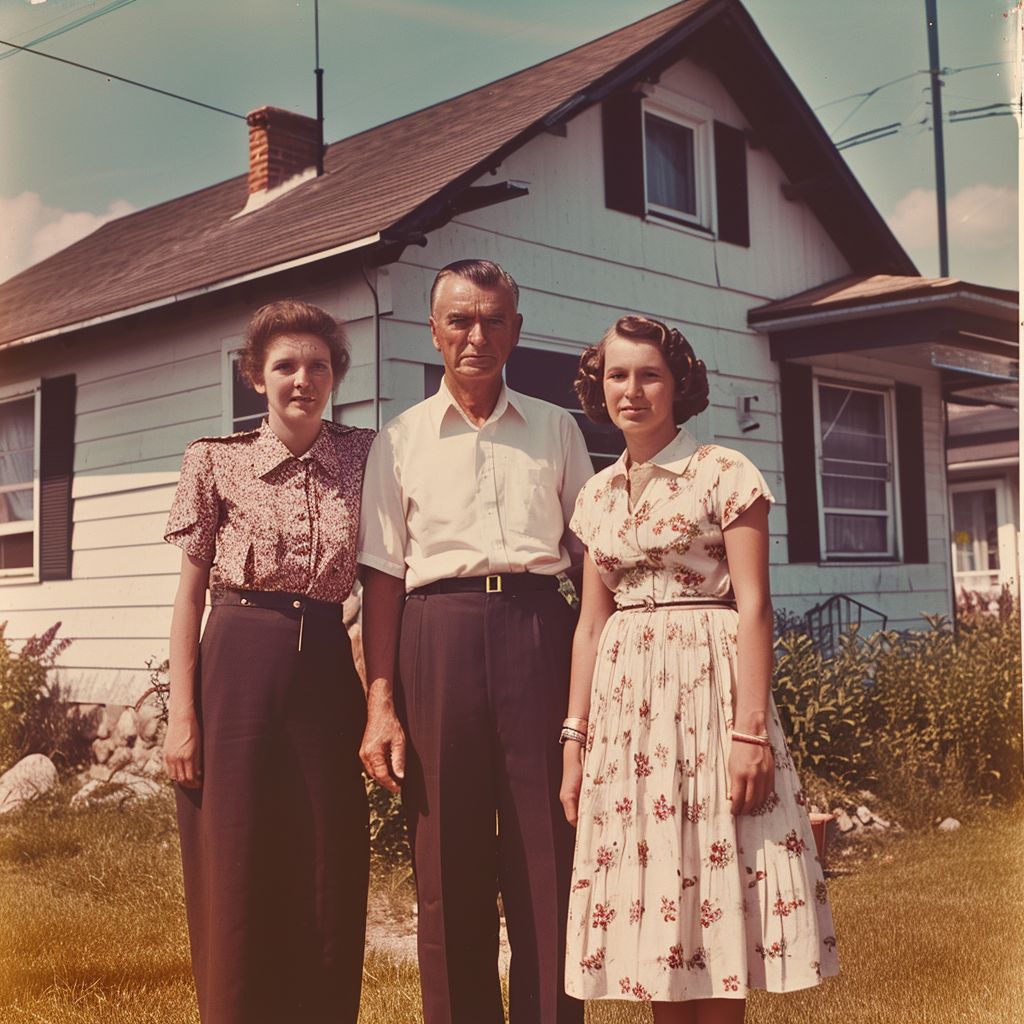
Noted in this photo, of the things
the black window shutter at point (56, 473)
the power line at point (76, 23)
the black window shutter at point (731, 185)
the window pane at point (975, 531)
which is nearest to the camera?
the power line at point (76, 23)

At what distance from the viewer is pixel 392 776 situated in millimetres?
2830

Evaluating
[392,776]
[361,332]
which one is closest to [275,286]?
[361,332]

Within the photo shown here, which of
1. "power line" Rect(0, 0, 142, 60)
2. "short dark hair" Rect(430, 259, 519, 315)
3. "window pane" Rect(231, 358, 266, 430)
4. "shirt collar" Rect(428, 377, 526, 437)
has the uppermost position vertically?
"power line" Rect(0, 0, 142, 60)

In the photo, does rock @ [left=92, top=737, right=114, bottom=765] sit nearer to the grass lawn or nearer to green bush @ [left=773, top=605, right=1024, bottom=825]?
the grass lawn

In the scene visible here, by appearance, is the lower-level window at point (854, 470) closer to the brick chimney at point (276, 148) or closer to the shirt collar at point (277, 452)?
the brick chimney at point (276, 148)

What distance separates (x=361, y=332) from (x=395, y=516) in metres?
2.78

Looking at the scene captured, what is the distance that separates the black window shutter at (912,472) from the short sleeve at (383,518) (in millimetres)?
6980

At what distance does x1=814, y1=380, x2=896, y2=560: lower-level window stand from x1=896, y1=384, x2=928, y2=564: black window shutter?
3.6 inches

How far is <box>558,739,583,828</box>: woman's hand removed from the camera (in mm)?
2695

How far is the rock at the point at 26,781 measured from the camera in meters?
4.73

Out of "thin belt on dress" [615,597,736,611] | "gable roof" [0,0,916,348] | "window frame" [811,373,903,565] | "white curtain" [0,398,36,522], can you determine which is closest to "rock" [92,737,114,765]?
"white curtain" [0,398,36,522]

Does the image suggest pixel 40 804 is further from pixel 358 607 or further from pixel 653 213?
pixel 653 213

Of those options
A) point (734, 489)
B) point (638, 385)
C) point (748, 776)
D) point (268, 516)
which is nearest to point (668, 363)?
point (638, 385)

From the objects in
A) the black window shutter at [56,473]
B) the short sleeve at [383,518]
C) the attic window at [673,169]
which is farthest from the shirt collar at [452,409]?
the attic window at [673,169]
